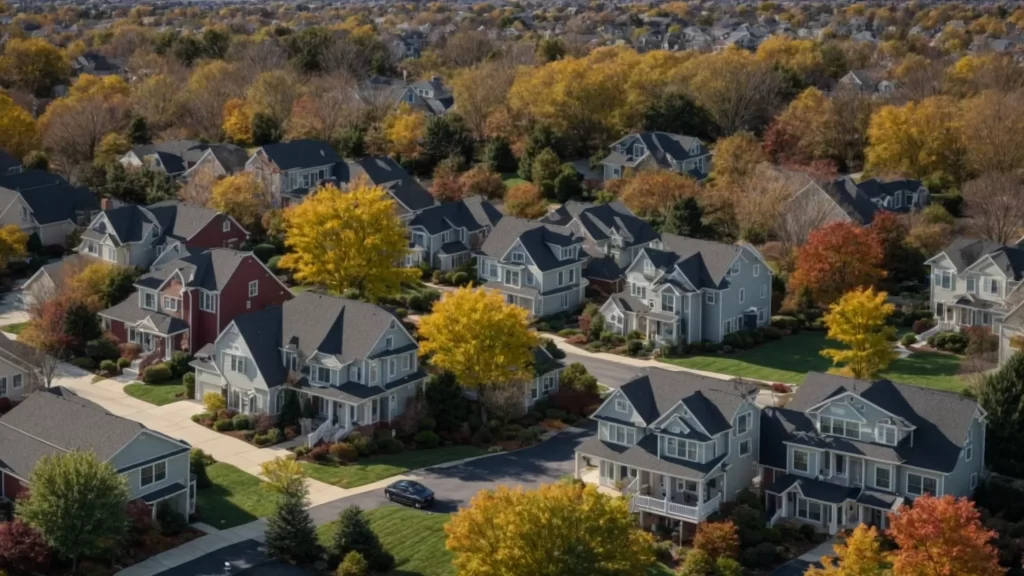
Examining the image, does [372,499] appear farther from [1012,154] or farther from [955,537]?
[1012,154]

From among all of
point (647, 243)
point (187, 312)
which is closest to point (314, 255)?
point (187, 312)

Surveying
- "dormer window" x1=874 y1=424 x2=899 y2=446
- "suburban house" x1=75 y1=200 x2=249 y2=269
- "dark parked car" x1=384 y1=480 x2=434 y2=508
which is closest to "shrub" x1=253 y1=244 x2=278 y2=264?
"suburban house" x1=75 y1=200 x2=249 y2=269

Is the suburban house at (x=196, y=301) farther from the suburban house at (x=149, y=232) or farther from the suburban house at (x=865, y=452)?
the suburban house at (x=865, y=452)

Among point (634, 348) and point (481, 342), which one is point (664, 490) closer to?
point (481, 342)

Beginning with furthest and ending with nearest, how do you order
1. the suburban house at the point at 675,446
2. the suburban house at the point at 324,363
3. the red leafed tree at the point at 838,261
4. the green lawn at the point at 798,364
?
1. the red leafed tree at the point at 838,261
2. the green lawn at the point at 798,364
3. the suburban house at the point at 324,363
4. the suburban house at the point at 675,446

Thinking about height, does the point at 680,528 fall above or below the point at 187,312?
below

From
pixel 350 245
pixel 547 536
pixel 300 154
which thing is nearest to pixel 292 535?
pixel 547 536

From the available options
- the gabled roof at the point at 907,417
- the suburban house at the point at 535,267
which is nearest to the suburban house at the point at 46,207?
the suburban house at the point at 535,267

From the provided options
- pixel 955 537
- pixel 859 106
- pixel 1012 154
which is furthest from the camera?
pixel 859 106
